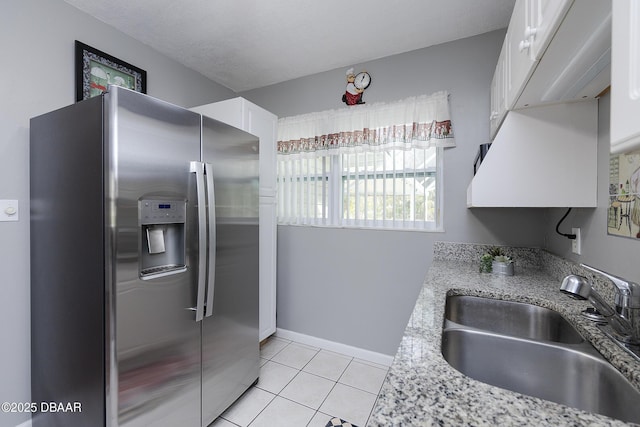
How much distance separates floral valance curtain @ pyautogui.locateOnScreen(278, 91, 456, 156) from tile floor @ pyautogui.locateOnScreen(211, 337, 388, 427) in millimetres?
1884

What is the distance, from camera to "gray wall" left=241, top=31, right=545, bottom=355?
6.51ft

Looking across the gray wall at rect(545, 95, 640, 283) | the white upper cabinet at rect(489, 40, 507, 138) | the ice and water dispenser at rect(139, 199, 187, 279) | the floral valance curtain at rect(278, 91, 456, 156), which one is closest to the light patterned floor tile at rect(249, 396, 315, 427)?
the ice and water dispenser at rect(139, 199, 187, 279)

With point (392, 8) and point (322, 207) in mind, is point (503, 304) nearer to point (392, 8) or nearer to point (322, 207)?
point (322, 207)

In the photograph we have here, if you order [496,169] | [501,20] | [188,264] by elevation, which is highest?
[501,20]

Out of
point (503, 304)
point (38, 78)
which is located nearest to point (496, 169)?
point (503, 304)

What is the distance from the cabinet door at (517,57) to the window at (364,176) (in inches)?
31.3

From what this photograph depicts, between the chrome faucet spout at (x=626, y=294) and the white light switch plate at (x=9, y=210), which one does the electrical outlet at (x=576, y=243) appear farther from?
the white light switch plate at (x=9, y=210)

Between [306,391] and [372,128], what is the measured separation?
7.10 ft

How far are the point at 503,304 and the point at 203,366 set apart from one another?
1.63m

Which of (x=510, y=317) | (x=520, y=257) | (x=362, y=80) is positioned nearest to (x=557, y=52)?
(x=510, y=317)

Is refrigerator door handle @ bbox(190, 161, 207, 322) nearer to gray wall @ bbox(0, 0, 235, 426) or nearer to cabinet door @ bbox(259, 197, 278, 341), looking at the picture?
cabinet door @ bbox(259, 197, 278, 341)

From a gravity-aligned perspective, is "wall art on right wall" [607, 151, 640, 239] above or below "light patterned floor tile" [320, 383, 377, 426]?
above

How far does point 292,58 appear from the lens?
92.0 inches

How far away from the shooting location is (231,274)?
1678mm
